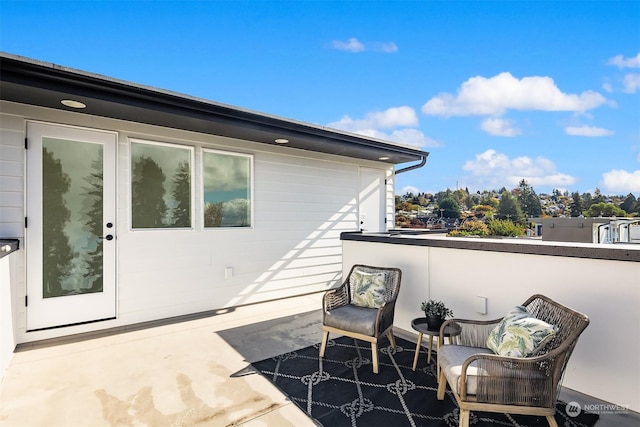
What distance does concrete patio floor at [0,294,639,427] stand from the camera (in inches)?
83.4

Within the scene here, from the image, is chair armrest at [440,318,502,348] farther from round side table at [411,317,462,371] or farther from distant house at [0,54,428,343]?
distant house at [0,54,428,343]

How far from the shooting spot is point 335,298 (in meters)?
3.29

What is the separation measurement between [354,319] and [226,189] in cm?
294

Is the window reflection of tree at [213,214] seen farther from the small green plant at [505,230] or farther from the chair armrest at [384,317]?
the small green plant at [505,230]

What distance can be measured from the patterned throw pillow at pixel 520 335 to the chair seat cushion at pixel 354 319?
3.31 ft

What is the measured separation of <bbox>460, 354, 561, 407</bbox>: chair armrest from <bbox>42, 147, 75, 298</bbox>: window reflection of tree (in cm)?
422

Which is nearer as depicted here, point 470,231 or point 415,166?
point 415,166

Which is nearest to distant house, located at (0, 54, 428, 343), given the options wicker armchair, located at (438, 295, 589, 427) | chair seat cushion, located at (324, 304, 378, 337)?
chair seat cushion, located at (324, 304, 378, 337)

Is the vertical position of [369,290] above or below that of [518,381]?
above

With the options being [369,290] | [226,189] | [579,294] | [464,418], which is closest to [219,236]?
[226,189]

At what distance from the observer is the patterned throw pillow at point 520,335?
182cm

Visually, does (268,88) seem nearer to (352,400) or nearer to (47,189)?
(47,189)

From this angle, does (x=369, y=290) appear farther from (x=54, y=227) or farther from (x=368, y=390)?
(x=54, y=227)

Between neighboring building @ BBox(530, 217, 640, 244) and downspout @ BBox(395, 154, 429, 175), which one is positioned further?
downspout @ BBox(395, 154, 429, 175)
